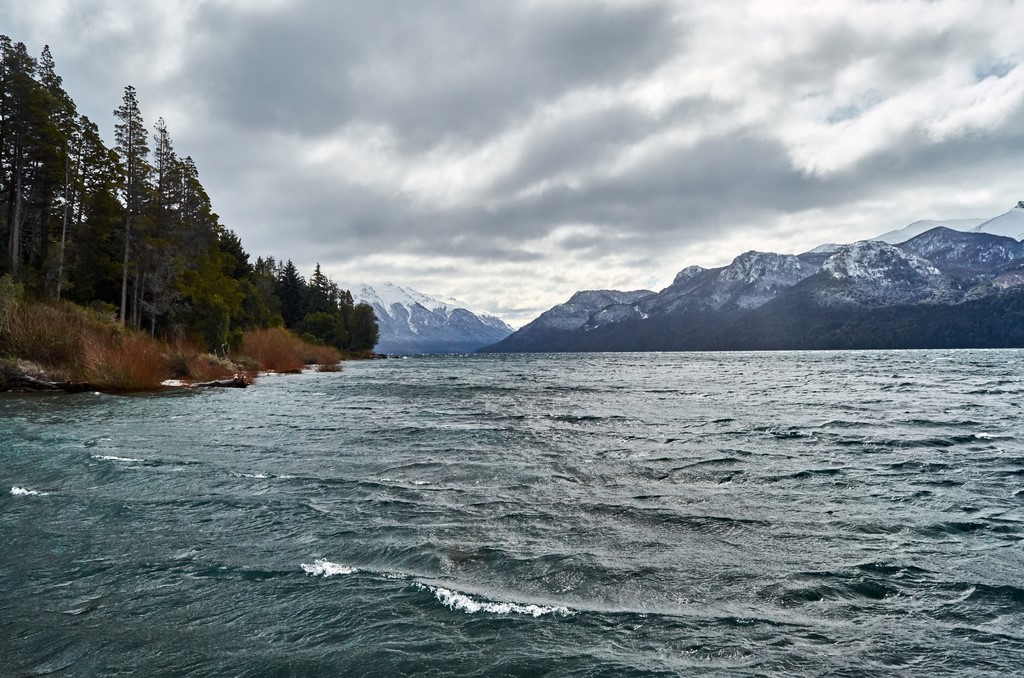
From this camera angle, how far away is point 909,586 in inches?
261

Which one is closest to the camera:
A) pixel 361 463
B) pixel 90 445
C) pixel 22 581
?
pixel 22 581

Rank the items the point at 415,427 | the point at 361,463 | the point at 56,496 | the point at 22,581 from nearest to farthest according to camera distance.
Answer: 1. the point at 22,581
2. the point at 56,496
3. the point at 361,463
4. the point at 415,427

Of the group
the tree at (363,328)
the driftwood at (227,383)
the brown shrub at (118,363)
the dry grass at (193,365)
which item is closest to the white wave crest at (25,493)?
the brown shrub at (118,363)

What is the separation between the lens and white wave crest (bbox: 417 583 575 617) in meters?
5.75

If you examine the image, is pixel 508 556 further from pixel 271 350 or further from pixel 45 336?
pixel 271 350

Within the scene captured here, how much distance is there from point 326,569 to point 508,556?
2365 mm

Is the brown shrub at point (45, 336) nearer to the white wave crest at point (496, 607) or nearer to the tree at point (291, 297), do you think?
the white wave crest at point (496, 607)

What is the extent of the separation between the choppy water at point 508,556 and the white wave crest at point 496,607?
0.03m

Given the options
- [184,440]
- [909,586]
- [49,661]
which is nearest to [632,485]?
[909,586]

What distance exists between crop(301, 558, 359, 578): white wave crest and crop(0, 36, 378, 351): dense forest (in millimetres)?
40010

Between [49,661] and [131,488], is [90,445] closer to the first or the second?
[131,488]

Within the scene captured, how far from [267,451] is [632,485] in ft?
32.8

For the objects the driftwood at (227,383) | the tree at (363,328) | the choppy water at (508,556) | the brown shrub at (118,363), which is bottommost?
the choppy water at (508,556)

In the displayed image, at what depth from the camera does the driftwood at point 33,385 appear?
27.7 metres
